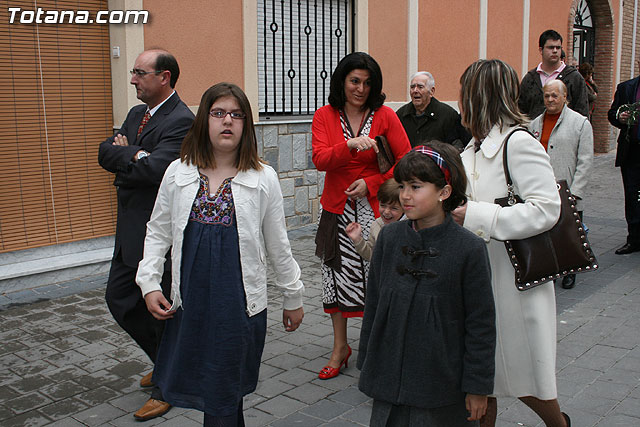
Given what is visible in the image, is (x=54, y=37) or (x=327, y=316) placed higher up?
(x=54, y=37)

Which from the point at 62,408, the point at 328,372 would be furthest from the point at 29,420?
the point at 328,372

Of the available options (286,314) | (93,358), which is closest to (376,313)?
(286,314)

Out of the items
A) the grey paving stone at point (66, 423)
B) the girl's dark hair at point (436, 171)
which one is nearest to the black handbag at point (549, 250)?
the girl's dark hair at point (436, 171)

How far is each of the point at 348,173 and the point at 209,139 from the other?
152 centimetres

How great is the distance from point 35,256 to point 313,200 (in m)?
3.87

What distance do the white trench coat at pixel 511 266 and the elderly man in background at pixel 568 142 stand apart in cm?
354

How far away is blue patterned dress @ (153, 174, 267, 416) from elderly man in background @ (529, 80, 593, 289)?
4.25m

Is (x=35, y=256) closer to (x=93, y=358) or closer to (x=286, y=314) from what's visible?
(x=93, y=358)

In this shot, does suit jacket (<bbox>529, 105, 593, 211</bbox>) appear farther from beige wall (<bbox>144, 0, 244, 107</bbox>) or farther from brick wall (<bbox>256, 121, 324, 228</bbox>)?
beige wall (<bbox>144, 0, 244, 107</bbox>)

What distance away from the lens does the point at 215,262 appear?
294 cm

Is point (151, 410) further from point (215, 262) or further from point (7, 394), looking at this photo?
point (215, 262)

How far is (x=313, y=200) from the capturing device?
31.7ft

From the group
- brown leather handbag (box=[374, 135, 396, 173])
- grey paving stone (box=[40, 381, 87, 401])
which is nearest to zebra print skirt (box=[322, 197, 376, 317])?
brown leather handbag (box=[374, 135, 396, 173])

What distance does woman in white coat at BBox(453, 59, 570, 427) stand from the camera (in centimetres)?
298
